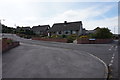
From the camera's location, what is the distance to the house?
42.9m

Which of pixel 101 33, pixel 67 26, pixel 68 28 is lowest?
pixel 101 33

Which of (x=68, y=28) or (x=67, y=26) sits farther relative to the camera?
(x=67, y=26)

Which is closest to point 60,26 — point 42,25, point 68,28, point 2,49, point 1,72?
point 68,28

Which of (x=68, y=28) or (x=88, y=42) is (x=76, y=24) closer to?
(x=68, y=28)

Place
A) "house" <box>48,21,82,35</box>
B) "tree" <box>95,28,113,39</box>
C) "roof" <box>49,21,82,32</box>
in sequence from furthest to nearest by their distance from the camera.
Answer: "roof" <box>49,21,82,32</box>, "house" <box>48,21,82,35</box>, "tree" <box>95,28,113,39</box>

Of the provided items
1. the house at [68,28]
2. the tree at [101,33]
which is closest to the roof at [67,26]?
the house at [68,28]

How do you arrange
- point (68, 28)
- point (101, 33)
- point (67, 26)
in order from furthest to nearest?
point (67, 26) → point (68, 28) → point (101, 33)

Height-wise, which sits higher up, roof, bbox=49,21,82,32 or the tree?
roof, bbox=49,21,82,32

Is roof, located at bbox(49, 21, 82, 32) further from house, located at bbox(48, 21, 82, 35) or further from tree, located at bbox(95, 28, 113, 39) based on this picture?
tree, located at bbox(95, 28, 113, 39)

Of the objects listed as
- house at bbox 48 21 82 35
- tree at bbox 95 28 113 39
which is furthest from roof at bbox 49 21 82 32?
tree at bbox 95 28 113 39

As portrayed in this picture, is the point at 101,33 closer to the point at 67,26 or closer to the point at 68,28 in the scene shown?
the point at 68,28

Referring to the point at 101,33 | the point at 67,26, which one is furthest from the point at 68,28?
the point at 101,33

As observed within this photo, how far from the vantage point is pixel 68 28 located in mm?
44656

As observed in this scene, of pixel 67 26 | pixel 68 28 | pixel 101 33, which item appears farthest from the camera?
pixel 67 26
